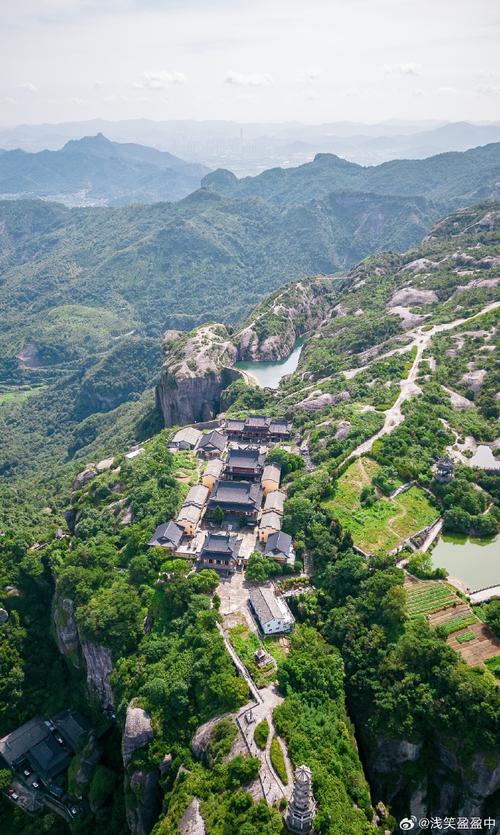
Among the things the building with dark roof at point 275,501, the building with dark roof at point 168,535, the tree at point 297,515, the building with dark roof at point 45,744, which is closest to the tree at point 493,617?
the tree at point 297,515

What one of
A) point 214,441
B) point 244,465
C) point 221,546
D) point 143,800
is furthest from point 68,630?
point 214,441

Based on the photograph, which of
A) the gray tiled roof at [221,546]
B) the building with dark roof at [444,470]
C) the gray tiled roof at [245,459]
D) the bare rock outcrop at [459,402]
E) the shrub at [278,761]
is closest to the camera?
the shrub at [278,761]

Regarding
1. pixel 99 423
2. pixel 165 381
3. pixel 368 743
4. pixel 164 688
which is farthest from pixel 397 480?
pixel 99 423

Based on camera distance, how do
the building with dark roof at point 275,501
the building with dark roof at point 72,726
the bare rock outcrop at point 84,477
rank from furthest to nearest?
the bare rock outcrop at point 84,477 < the building with dark roof at point 275,501 < the building with dark roof at point 72,726

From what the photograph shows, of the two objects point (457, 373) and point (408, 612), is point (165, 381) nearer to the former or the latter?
point (457, 373)

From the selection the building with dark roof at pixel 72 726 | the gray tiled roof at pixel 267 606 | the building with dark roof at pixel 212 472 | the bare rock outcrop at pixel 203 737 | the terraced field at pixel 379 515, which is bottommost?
the building with dark roof at pixel 72 726

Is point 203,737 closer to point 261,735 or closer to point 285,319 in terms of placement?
point 261,735

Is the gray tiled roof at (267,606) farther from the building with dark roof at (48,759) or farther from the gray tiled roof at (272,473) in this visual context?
the building with dark roof at (48,759)

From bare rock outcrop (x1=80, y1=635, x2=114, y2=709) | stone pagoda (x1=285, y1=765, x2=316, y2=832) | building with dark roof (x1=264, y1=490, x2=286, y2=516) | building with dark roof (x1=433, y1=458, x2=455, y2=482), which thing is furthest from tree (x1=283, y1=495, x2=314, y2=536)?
stone pagoda (x1=285, y1=765, x2=316, y2=832)

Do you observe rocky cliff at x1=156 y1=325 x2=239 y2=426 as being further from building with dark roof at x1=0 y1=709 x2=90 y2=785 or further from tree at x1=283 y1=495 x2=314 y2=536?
building with dark roof at x1=0 y1=709 x2=90 y2=785
